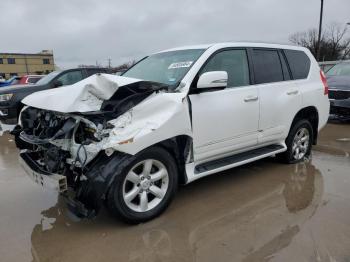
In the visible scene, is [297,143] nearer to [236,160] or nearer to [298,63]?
[298,63]

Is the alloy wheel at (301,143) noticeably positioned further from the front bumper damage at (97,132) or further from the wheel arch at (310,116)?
the front bumper damage at (97,132)

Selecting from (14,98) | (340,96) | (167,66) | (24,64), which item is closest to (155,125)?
(167,66)

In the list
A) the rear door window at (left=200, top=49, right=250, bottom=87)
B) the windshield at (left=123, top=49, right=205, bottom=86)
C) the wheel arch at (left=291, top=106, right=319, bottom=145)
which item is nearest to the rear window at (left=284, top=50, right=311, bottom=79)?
the wheel arch at (left=291, top=106, right=319, bottom=145)

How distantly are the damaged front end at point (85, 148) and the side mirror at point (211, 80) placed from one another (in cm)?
43

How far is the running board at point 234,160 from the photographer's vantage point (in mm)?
3766

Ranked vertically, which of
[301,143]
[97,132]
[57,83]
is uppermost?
[57,83]

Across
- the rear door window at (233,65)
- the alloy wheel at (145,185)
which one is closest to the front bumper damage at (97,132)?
the alloy wheel at (145,185)

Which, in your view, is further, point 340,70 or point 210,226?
point 340,70

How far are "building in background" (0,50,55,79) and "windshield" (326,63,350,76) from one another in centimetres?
6468

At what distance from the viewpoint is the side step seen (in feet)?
12.5

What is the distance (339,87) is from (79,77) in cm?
710

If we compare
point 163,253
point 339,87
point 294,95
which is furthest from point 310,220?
point 339,87

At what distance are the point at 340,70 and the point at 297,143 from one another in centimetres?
650

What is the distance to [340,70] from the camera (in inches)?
411
